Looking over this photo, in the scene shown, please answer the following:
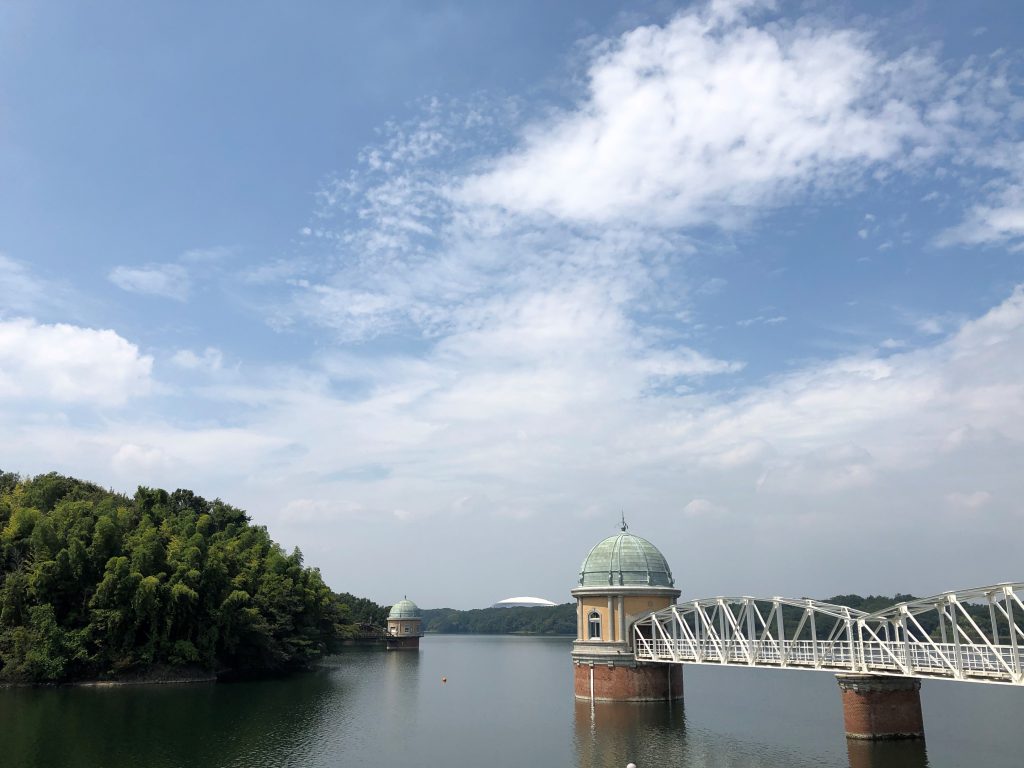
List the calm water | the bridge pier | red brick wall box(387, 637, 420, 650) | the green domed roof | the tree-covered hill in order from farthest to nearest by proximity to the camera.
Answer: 1. red brick wall box(387, 637, 420, 650)
2. the tree-covered hill
3. the green domed roof
4. the bridge pier
5. the calm water

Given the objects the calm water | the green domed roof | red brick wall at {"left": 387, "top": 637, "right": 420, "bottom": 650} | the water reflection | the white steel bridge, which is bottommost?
the calm water

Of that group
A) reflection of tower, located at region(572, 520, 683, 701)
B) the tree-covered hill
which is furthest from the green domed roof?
the tree-covered hill

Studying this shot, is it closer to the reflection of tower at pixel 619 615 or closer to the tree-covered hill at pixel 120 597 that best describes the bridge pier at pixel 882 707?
the reflection of tower at pixel 619 615

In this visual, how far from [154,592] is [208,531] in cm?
2285

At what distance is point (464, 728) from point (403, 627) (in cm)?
8158

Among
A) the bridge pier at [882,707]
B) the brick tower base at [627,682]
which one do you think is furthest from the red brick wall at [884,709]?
the brick tower base at [627,682]

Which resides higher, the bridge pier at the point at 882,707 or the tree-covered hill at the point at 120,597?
the tree-covered hill at the point at 120,597

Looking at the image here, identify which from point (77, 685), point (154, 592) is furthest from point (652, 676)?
point (77, 685)

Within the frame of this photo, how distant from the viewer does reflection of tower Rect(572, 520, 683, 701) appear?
47.4 m

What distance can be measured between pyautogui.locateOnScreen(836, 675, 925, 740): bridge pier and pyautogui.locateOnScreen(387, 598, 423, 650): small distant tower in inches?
3605

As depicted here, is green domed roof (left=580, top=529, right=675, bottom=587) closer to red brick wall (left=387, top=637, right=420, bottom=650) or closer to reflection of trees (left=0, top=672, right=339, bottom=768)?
reflection of trees (left=0, top=672, right=339, bottom=768)

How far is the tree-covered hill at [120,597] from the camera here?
2222 inches

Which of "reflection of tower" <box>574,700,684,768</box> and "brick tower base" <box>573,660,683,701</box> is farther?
"brick tower base" <box>573,660,683,701</box>

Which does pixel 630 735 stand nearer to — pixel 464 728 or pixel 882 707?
pixel 464 728
